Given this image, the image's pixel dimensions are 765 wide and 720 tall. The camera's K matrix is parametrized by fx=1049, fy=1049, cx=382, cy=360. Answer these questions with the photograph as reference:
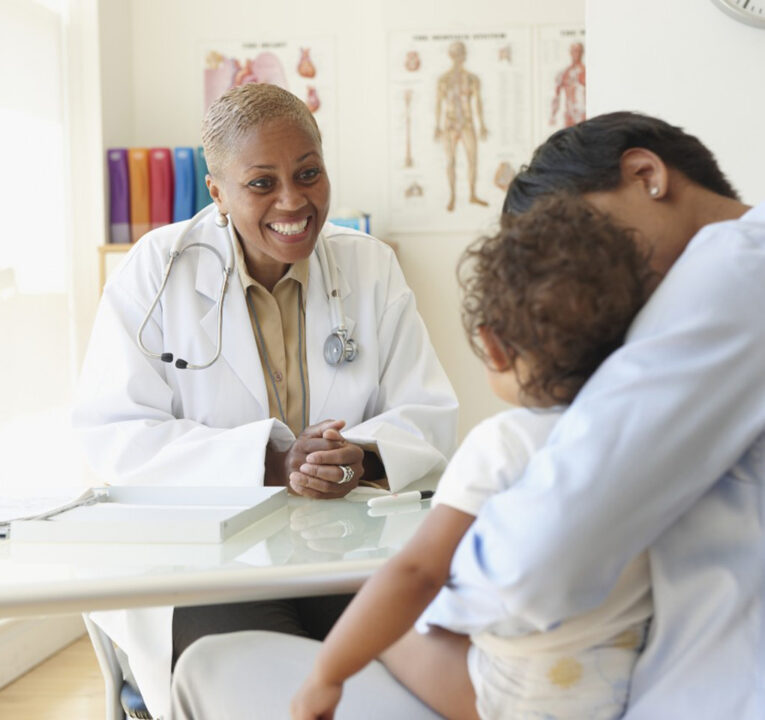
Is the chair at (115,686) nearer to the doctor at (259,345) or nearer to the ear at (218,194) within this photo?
the doctor at (259,345)

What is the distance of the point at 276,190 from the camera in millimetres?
1879

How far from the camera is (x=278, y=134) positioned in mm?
1836

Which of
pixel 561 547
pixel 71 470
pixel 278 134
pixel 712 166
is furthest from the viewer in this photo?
pixel 71 470

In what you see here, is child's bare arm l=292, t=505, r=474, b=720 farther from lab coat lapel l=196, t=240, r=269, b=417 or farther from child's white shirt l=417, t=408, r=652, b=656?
lab coat lapel l=196, t=240, r=269, b=417

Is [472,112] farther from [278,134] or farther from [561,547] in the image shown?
[561,547]

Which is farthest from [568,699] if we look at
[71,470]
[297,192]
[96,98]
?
[96,98]

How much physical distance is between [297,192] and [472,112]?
1930mm

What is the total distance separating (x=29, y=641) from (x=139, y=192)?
4.80 feet

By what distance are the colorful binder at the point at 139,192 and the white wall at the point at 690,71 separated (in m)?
1.67

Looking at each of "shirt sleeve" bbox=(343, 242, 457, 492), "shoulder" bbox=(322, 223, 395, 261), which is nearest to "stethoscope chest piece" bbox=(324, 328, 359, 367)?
"shirt sleeve" bbox=(343, 242, 457, 492)

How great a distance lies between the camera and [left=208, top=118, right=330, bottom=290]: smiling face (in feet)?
6.06

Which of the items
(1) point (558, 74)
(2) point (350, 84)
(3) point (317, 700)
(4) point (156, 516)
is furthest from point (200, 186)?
(3) point (317, 700)

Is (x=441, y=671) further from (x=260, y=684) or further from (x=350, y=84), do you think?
(x=350, y=84)

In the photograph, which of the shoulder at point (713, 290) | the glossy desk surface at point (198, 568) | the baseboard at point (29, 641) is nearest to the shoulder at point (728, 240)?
the shoulder at point (713, 290)
